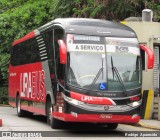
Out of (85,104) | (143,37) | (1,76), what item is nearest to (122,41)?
(85,104)

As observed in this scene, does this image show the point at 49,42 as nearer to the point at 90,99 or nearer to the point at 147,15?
the point at 90,99

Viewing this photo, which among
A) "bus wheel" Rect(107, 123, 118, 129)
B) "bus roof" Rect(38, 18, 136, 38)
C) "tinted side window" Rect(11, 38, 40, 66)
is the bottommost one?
"bus wheel" Rect(107, 123, 118, 129)

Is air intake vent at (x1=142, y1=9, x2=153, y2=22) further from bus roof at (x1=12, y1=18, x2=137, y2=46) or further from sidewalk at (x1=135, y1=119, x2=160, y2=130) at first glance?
bus roof at (x1=12, y1=18, x2=137, y2=46)

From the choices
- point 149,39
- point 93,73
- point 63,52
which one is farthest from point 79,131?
point 149,39

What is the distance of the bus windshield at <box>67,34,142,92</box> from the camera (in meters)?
14.0

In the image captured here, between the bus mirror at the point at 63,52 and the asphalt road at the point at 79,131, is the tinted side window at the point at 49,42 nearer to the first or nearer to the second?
the bus mirror at the point at 63,52

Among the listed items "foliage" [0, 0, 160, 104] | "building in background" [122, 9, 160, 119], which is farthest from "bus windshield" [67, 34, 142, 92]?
"foliage" [0, 0, 160, 104]

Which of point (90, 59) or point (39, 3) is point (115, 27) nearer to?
point (90, 59)

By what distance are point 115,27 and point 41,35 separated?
12.4ft

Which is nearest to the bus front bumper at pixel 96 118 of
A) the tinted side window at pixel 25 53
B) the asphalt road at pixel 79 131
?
the asphalt road at pixel 79 131

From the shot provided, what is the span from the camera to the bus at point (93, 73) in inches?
543

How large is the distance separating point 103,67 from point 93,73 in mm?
368

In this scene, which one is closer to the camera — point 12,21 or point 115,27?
point 115,27

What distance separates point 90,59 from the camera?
14.3 meters
